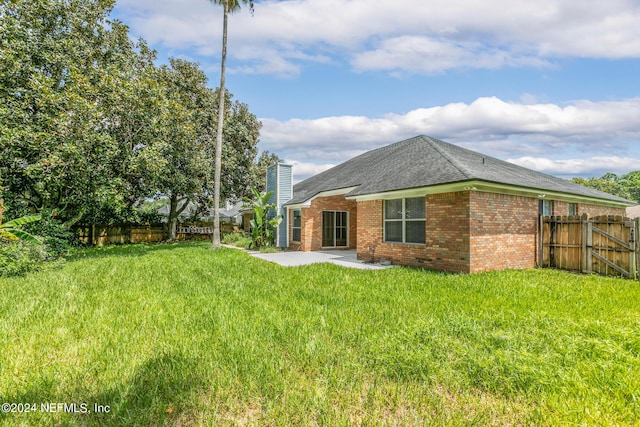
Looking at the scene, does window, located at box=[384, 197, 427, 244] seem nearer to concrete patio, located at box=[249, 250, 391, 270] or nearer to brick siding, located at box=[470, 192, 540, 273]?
concrete patio, located at box=[249, 250, 391, 270]

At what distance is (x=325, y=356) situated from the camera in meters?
3.55

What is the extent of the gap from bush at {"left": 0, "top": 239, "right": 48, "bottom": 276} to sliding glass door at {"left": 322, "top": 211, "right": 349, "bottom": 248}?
38.9 ft

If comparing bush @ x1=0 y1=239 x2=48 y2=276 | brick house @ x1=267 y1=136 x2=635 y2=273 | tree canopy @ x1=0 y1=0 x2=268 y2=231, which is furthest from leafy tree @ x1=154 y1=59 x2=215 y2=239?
brick house @ x1=267 y1=136 x2=635 y2=273

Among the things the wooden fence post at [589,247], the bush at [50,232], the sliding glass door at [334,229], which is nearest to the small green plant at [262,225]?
the sliding glass door at [334,229]

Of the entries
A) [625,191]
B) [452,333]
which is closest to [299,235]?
[452,333]

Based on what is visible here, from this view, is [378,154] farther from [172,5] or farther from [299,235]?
[172,5]

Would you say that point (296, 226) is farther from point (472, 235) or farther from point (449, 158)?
point (472, 235)

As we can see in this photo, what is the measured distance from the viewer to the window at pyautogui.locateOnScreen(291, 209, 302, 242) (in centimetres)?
1789

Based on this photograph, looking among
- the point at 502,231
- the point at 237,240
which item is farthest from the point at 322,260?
the point at 237,240

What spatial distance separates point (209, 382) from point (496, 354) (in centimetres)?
327

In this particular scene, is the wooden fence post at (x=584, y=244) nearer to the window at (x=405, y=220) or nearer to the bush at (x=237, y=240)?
the window at (x=405, y=220)

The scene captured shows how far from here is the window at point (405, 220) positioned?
33.8 feet

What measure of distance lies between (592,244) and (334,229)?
1100cm

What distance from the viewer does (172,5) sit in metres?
13.6
